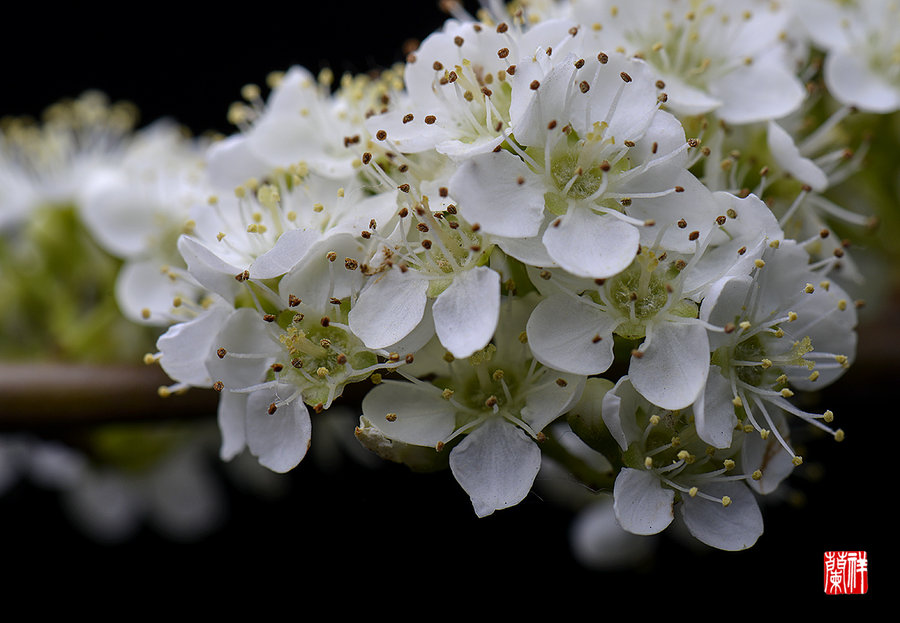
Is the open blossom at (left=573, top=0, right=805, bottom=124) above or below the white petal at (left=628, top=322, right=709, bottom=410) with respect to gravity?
above

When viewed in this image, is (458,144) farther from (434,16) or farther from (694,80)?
(434,16)

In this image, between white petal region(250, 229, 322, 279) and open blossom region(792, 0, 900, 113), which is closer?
white petal region(250, 229, 322, 279)

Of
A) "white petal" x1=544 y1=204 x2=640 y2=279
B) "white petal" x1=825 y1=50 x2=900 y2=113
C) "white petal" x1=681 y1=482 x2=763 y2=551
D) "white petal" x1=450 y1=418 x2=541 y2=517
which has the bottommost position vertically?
"white petal" x1=681 y1=482 x2=763 y2=551

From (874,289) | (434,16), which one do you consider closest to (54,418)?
(874,289)

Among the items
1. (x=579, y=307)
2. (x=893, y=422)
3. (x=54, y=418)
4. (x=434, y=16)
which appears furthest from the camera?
(x=434, y=16)

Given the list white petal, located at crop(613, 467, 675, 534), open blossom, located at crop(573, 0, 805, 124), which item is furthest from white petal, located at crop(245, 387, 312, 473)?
open blossom, located at crop(573, 0, 805, 124)

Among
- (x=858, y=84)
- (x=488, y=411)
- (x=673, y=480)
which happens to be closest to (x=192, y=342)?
(x=488, y=411)

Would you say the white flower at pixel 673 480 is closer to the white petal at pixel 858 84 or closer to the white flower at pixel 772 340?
the white flower at pixel 772 340

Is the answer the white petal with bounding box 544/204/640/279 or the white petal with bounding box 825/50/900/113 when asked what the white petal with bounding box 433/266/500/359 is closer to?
the white petal with bounding box 544/204/640/279
